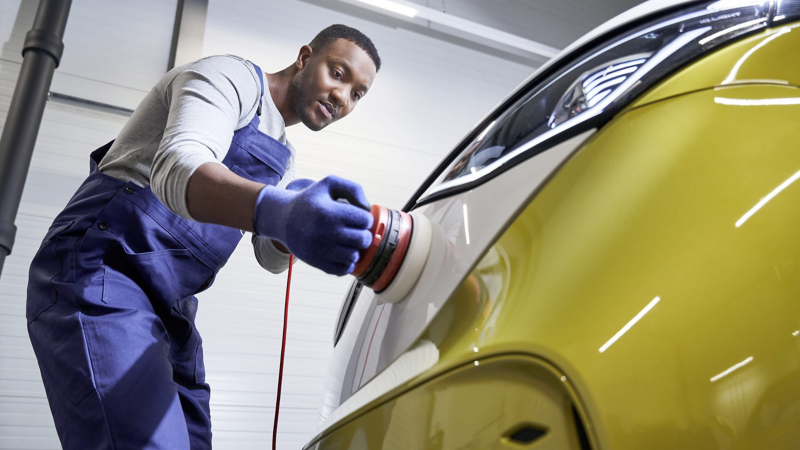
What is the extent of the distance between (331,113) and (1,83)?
2582 millimetres

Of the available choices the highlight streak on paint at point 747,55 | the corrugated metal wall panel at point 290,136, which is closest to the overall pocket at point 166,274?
the highlight streak on paint at point 747,55

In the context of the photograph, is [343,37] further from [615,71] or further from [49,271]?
[615,71]

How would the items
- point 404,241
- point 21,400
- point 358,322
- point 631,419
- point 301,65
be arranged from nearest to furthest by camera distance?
point 631,419
point 404,241
point 358,322
point 301,65
point 21,400

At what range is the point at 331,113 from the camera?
1854 millimetres

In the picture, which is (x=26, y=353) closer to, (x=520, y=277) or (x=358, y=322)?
(x=358, y=322)

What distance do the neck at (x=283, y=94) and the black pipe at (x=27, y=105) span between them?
194 cm

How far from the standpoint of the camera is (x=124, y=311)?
1.10 metres

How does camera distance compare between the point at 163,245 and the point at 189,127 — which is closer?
the point at 189,127

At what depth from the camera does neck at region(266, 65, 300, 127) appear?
1.78 metres

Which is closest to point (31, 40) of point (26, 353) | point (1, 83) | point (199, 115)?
point (1, 83)

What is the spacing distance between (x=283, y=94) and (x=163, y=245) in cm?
71

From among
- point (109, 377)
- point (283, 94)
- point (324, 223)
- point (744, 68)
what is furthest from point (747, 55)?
point (283, 94)

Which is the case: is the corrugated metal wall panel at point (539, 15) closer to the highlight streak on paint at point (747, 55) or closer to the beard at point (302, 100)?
the beard at point (302, 100)

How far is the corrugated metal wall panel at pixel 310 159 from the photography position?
10.6 ft
